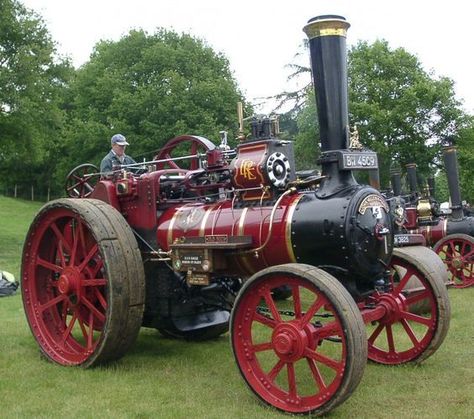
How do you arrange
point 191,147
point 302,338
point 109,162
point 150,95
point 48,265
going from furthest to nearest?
point 150,95 → point 191,147 → point 109,162 → point 48,265 → point 302,338

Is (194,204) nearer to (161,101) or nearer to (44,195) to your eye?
(161,101)

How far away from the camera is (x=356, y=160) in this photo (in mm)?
4312

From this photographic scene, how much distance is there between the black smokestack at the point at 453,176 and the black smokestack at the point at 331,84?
7.42 meters

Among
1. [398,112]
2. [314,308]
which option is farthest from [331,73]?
[398,112]

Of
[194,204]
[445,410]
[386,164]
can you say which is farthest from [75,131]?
[445,410]

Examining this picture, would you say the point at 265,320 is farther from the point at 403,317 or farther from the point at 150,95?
the point at 150,95

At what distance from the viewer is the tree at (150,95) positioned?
24.4m

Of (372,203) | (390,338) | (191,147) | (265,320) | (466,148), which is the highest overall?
(466,148)

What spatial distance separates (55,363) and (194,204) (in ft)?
5.83

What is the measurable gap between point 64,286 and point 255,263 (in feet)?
5.66

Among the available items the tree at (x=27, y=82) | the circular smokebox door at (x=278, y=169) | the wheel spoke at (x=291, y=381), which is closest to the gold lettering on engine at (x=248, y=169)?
the circular smokebox door at (x=278, y=169)

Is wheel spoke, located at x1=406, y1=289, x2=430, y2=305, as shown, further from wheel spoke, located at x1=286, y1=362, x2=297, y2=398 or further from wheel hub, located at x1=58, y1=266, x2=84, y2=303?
wheel hub, located at x1=58, y1=266, x2=84, y2=303

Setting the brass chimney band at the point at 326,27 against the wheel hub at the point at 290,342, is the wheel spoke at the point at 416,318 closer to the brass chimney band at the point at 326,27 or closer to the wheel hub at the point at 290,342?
the wheel hub at the point at 290,342

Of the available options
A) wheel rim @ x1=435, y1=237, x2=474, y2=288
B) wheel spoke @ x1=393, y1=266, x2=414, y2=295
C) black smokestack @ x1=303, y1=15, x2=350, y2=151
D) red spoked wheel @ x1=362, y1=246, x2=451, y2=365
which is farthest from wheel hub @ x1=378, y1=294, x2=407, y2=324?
wheel rim @ x1=435, y1=237, x2=474, y2=288
